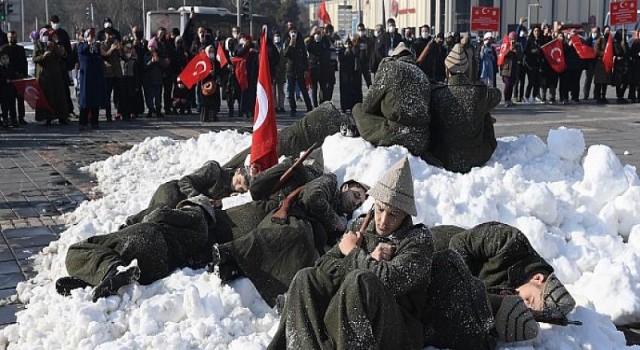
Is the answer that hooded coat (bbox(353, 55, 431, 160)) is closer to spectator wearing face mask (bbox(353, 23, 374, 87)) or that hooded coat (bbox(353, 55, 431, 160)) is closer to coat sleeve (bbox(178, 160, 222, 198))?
coat sleeve (bbox(178, 160, 222, 198))

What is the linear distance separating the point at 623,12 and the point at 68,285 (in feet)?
69.9

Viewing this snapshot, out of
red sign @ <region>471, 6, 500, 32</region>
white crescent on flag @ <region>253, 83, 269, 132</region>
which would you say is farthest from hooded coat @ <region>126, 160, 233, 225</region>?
red sign @ <region>471, 6, 500, 32</region>

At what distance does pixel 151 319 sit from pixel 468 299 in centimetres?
180

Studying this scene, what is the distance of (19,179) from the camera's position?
404 inches

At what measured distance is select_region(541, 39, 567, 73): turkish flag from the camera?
18.3 m

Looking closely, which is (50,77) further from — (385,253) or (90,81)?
(385,253)

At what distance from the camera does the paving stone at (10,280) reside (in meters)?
6.09

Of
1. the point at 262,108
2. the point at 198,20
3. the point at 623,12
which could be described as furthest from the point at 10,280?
the point at 198,20

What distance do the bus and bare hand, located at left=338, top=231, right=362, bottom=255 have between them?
24.2m

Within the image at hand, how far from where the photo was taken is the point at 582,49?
1867 cm

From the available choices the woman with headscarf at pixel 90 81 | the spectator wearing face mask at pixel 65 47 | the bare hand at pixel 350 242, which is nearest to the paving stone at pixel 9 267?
the bare hand at pixel 350 242

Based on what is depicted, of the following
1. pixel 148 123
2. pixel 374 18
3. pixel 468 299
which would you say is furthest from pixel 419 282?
pixel 374 18

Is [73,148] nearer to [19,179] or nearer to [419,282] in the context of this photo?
[19,179]

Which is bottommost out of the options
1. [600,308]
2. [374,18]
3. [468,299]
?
[600,308]
